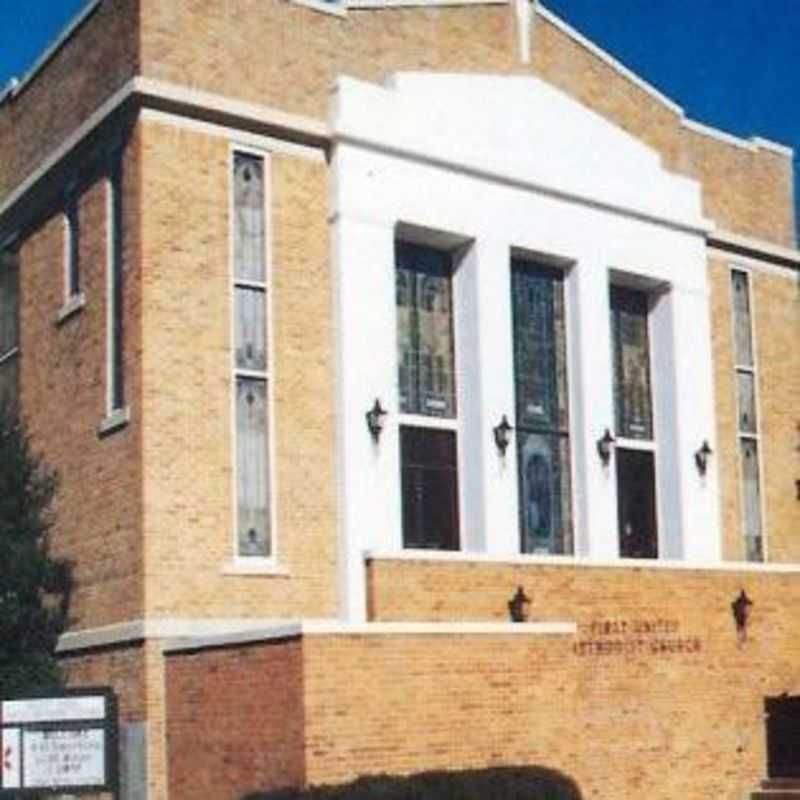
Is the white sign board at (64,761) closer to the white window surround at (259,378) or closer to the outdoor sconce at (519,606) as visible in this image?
the white window surround at (259,378)

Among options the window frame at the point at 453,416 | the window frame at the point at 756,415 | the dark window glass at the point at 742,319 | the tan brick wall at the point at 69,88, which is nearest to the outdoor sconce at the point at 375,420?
the window frame at the point at 453,416

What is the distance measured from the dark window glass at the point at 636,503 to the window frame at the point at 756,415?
6.02 ft

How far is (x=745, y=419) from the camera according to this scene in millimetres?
27812

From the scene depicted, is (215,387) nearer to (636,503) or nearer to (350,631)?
(350,631)

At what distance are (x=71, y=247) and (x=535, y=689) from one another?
373 inches

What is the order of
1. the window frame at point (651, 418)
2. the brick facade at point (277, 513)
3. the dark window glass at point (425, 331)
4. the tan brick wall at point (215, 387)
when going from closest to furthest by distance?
→ the brick facade at point (277, 513), the tan brick wall at point (215, 387), the dark window glass at point (425, 331), the window frame at point (651, 418)

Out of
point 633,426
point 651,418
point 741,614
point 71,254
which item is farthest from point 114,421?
point 651,418

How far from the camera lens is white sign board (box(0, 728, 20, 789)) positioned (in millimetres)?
16672

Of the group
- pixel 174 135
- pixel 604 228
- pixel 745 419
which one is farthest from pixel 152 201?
pixel 745 419

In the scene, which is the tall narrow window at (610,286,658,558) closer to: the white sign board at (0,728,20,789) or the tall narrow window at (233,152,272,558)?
the tall narrow window at (233,152,272,558)

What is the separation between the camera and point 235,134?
71.6ft

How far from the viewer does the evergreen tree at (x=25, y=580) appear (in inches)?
814

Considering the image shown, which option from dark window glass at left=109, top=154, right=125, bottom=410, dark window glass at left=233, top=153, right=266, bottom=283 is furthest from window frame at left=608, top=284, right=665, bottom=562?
dark window glass at left=109, top=154, right=125, bottom=410

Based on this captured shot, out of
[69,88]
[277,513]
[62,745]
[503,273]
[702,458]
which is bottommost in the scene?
[62,745]
